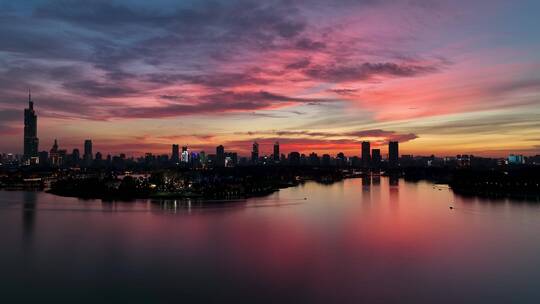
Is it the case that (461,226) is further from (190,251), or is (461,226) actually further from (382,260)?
(190,251)

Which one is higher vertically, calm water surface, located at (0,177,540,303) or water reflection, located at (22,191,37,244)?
water reflection, located at (22,191,37,244)

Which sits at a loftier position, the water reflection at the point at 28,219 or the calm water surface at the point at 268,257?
the water reflection at the point at 28,219

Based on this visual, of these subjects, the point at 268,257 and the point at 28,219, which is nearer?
the point at 268,257

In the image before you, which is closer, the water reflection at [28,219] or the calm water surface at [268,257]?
the calm water surface at [268,257]

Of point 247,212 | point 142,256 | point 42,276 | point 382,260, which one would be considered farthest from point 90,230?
point 382,260

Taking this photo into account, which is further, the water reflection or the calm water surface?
the water reflection

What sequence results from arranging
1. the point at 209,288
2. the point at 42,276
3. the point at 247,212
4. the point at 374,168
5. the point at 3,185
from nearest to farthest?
1. the point at 209,288
2. the point at 42,276
3. the point at 247,212
4. the point at 3,185
5. the point at 374,168

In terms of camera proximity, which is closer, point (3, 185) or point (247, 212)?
point (247, 212)

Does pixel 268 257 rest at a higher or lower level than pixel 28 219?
lower
